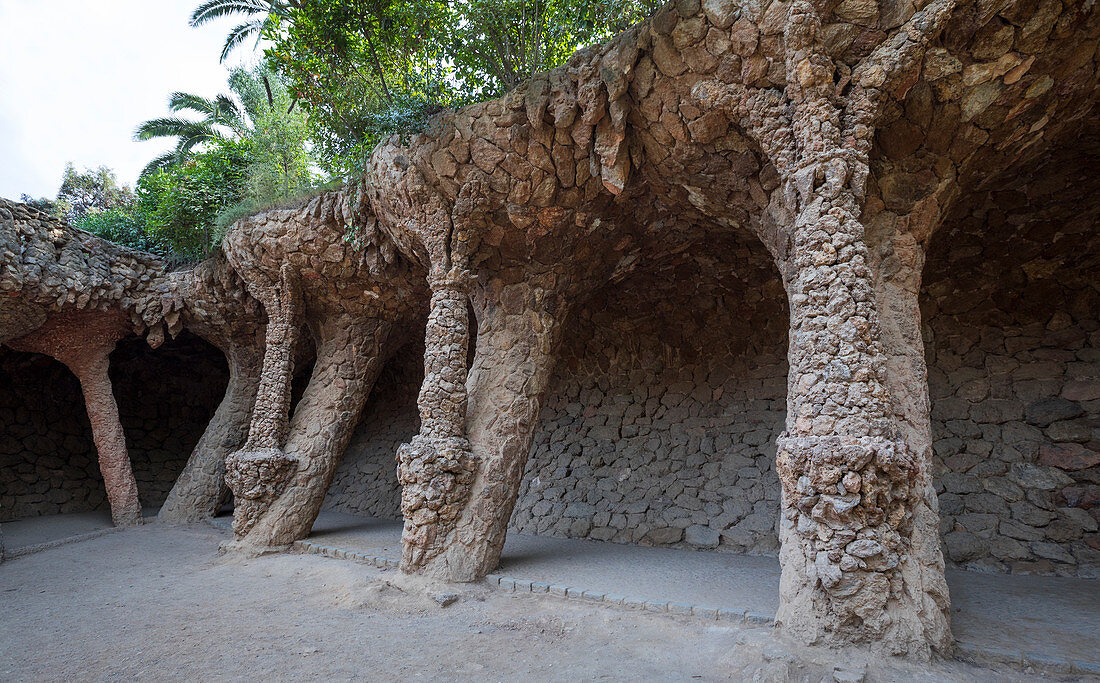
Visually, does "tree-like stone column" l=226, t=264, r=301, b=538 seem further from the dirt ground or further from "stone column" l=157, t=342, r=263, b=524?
"stone column" l=157, t=342, r=263, b=524

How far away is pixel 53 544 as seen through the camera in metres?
6.96

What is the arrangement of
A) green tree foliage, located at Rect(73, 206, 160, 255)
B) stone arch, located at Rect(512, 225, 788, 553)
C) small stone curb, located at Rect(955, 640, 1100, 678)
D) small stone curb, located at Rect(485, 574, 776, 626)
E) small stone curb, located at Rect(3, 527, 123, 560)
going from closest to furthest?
1. small stone curb, located at Rect(955, 640, 1100, 678)
2. small stone curb, located at Rect(485, 574, 776, 626)
3. stone arch, located at Rect(512, 225, 788, 553)
4. small stone curb, located at Rect(3, 527, 123, 560)
5. green tree foliage, located at Rect(73, 206, 160, 255)

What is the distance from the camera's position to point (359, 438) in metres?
10.9

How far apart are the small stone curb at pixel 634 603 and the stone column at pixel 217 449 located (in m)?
5.47

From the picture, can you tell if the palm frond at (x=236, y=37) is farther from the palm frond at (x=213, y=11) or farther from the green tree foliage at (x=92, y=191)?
the green tree foliage at (x=92, y=191)

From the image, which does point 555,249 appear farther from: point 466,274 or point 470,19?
point 470,19

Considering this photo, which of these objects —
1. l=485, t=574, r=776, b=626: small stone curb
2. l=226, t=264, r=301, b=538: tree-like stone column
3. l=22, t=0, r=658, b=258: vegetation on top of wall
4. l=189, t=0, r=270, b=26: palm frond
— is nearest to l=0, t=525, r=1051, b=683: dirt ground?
l=485, t=574, r=776, b=626: small stone curb

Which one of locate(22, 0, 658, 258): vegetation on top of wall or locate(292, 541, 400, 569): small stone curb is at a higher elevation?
locate(22, 0, 658, 258): vegetation on top of wall

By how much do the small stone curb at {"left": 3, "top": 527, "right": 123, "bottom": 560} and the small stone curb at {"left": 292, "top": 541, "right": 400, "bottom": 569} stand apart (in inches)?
121

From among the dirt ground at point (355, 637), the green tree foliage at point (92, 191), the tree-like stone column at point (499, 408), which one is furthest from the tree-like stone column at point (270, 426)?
the green tree foliage at point (92, 191)

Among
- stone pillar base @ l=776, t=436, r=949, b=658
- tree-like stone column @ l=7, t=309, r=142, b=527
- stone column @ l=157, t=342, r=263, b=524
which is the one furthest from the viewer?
stone column @ l=157, t=342, r=263, b=524

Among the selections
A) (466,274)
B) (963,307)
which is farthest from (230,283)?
(963,307)

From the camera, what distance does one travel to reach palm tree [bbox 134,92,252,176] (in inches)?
485

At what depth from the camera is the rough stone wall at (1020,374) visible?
4836 millimetres
